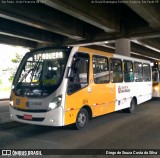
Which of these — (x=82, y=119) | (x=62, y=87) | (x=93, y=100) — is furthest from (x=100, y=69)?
(x=62, y=87)

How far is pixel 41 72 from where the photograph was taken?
24.8 ft

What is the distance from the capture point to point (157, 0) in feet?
39.7

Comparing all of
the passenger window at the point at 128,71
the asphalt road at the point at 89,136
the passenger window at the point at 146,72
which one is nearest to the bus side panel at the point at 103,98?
the asphalt road at the point at 89,136

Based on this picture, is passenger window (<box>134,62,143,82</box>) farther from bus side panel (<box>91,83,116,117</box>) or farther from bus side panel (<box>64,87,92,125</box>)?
bus side panel (<box>64,87,92,125</box>)

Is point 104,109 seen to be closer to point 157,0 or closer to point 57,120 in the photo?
point 57,120

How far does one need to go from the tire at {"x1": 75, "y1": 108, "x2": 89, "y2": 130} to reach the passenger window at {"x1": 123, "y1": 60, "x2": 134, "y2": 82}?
354 centimetres

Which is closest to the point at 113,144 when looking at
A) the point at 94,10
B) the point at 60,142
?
the point at 60,142

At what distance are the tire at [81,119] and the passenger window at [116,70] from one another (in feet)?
7.41

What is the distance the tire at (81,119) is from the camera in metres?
7.71

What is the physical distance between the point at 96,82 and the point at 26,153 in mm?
3819

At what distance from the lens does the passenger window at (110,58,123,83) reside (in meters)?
9.73

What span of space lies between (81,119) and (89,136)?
0.97 m

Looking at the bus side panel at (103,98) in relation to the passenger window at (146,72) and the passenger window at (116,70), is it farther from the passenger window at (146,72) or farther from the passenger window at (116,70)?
the passenger window at (146,72)

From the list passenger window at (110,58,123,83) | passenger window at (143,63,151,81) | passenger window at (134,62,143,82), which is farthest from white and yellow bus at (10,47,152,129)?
passenger window at (143,63,151,81)
